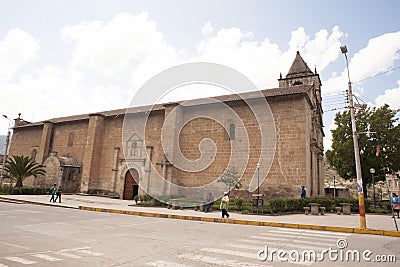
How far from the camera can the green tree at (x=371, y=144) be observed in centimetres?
2372

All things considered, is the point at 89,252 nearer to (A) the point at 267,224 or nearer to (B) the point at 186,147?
(A) the point at 267,224

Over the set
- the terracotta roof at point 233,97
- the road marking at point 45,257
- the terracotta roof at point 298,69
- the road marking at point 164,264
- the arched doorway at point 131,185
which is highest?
the terracotta roof at point 298,69

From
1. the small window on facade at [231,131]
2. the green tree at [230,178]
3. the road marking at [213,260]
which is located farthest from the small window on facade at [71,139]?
the road marking at [213,260]

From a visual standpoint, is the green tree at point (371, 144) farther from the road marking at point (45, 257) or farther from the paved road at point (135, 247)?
the road marking at point (45, 257)

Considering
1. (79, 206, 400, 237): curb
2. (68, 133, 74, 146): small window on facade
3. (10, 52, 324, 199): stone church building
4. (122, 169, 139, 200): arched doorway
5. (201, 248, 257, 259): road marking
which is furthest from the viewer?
(68, 133, 74, 146): small window on facade

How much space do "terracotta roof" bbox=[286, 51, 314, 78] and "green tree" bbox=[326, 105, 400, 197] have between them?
593 centimetres

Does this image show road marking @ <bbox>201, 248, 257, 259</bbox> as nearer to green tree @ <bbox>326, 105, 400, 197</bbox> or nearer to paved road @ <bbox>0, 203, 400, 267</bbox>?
paved road @ <bbox>0, 203, 400, 267</bbox>

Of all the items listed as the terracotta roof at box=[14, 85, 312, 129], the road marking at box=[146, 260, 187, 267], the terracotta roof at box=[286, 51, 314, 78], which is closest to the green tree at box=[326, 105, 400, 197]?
the terracotta roof at box=[286, 51, 314, 78]

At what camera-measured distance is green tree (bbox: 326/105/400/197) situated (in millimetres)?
23719

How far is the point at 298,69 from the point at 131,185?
20.3 metres

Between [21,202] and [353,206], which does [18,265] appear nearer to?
[21,202]

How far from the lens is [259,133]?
20344mm

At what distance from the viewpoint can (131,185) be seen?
25438 millimetres

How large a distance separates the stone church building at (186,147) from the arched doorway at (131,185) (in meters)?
0.09
